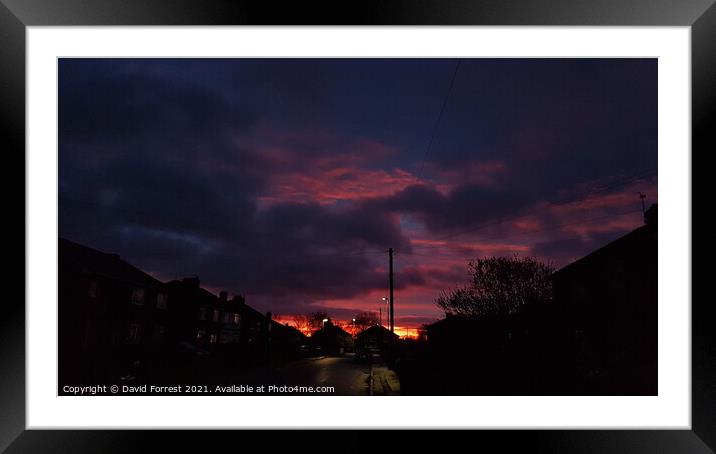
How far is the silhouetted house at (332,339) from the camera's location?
40.2 meters

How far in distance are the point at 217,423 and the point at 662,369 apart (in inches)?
101

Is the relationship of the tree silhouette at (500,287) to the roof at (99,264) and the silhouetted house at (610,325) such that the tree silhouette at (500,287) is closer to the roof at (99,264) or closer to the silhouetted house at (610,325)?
the silhouetted house at (610,325)

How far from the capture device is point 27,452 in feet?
9.73

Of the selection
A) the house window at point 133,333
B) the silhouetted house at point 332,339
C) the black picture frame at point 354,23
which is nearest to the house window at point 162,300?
the house window at point 133,333

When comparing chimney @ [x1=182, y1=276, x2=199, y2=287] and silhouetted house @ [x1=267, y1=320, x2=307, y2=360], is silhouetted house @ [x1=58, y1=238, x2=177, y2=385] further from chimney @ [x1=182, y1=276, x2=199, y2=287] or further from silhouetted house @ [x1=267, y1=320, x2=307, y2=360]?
silhouetted house @ [x1=267, y1=320, x2=307, y2=360]

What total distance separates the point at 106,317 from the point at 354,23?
56.7 feet

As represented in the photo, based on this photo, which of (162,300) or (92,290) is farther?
(162,300)

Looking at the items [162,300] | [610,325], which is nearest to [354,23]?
[610,325]

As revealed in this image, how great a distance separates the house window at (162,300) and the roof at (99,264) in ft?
1.96

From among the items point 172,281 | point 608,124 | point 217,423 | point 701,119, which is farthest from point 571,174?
point 172,281

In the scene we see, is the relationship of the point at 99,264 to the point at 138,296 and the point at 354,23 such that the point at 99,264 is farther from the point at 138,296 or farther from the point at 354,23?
the point at 354,23

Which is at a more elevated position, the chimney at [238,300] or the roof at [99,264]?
the roof at [99,264]

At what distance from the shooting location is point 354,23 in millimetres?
2910

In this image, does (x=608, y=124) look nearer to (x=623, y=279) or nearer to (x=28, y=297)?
(x=623, y=279)
